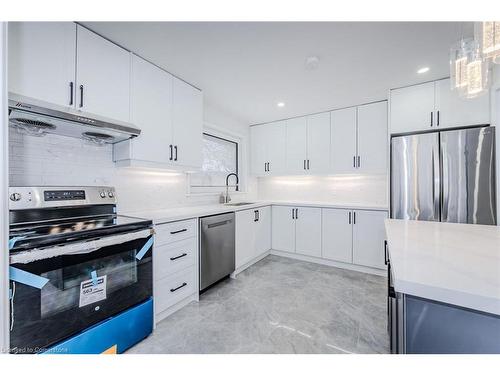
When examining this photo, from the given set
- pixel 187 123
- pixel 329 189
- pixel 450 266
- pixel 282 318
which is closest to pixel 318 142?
pixel 329 189

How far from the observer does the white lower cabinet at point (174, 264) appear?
181 cm

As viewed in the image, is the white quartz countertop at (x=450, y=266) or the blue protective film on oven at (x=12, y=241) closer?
the white quartz countertop at (x=450, y=266)

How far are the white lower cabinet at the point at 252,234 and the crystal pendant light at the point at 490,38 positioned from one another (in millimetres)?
2402

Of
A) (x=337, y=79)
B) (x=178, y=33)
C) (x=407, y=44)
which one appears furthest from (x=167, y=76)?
(x=407, y=44)

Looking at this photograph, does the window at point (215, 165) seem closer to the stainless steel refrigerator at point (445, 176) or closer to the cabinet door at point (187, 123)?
the cabinet door at point (187, 123)

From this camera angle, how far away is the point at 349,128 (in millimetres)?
3156

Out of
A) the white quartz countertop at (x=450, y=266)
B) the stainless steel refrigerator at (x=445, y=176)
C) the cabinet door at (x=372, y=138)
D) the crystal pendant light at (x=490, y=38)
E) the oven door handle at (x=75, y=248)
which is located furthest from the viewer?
the cabinet door at (x=372, y=138)

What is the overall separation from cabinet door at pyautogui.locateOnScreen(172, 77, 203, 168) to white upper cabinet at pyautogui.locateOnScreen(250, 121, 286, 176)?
63.0 inches

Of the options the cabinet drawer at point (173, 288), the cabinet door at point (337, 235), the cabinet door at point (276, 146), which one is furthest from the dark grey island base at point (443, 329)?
the cabinet door at point (276, 146)

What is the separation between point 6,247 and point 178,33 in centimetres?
169

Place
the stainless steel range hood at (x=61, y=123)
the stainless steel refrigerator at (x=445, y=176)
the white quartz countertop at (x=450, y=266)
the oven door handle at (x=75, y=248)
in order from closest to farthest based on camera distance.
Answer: the white quartz countertop at (x=450, y=266), the oven door handle at (x=75, y=248), the stainless steel range hood at (x=61, y=123), the stainless steel refrigerator at (x=445, y=176)

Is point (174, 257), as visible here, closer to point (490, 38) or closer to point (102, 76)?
point (102, 76)

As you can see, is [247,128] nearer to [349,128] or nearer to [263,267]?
[349,128]

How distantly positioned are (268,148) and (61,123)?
116 inches
